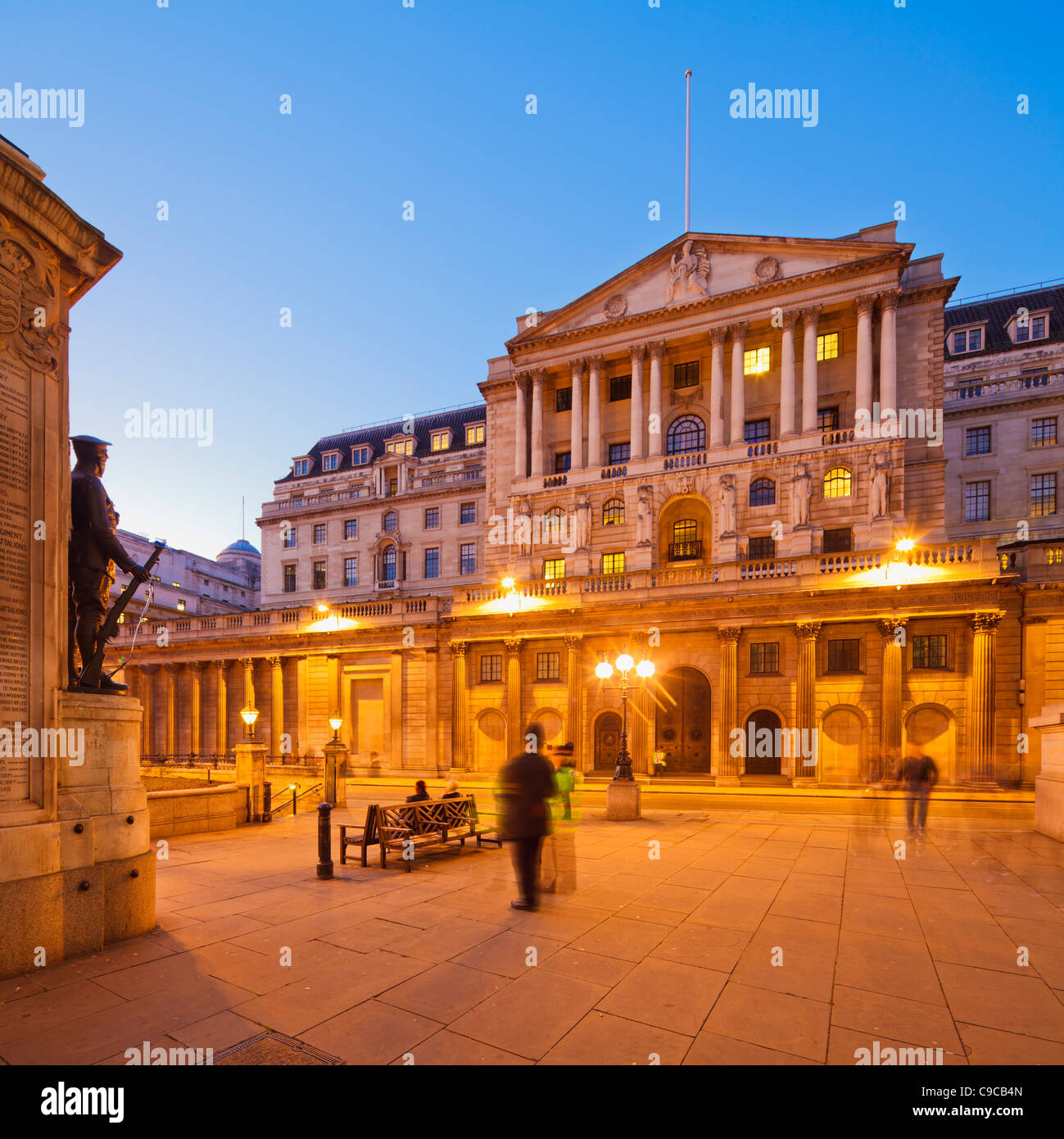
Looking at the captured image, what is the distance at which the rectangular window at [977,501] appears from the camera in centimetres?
3941

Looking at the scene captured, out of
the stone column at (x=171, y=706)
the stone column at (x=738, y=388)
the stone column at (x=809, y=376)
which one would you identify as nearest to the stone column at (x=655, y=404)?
the stone column at (x=738, y=388)

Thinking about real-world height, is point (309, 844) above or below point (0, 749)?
below

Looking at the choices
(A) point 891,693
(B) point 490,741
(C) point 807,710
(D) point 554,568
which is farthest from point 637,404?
(B) point 490,741

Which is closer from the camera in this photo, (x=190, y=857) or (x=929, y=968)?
(x=929, y=968)

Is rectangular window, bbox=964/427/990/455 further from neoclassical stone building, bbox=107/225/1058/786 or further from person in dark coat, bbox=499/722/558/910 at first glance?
person in dark coat, bbox=499/722/558/910

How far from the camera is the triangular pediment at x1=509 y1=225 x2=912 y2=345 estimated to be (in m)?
30.9

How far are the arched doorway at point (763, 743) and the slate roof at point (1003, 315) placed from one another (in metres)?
33.8

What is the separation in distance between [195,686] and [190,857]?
3200 centimetres

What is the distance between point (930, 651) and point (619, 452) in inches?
736

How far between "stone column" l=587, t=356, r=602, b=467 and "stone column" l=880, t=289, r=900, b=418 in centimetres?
1396

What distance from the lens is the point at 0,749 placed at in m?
6.41

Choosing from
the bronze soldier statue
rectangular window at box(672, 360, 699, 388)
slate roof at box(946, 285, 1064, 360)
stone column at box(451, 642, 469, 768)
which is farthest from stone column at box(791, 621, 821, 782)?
slate roof at box(946, 285, 1064, 360)
